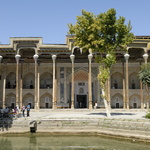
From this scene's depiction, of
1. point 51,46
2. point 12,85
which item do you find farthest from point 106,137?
point 12,85

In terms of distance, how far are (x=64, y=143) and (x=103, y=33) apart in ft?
38.6

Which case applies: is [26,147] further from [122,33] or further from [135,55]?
[135,55]

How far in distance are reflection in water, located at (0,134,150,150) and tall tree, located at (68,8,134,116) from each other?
21.8 feet

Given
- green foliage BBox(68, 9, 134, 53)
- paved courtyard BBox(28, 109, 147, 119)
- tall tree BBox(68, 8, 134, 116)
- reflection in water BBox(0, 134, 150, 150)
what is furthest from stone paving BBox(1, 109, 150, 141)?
green foliage BBox(68, 9, 134, 53)

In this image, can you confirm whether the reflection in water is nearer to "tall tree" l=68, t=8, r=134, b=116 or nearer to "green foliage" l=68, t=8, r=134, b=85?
"tall tree" l=68, t=8, r=134, b=116

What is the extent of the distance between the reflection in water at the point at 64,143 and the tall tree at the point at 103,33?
262 inches

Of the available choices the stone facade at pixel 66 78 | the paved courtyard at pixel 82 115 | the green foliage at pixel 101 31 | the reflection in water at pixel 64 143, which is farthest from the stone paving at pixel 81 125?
the stone facade at pixel 66 78

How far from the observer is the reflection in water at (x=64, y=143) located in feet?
47.5

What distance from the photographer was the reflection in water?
14472 millimetres

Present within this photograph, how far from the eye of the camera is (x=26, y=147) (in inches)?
577

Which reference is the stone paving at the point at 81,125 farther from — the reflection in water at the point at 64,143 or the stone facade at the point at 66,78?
the stone facade at the point at 66,78

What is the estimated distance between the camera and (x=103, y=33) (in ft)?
75.1

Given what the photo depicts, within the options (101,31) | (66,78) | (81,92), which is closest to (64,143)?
(101,31)

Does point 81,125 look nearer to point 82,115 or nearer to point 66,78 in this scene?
point 82,115
